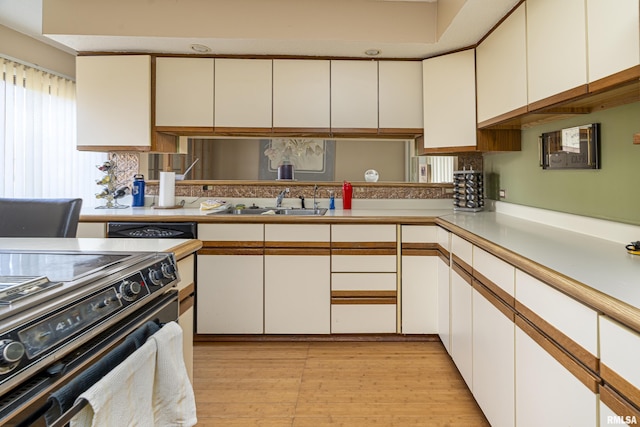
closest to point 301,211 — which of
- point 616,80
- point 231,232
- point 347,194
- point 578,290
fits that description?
point 347,194

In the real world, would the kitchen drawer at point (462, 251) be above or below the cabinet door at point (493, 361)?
above

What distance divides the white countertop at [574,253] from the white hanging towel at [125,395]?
110 cm

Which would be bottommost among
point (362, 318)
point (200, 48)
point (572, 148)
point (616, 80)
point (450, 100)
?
point (362, 318)

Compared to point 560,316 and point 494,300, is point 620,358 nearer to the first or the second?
point 560,316

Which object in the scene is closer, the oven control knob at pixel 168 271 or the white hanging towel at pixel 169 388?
the white hanging towel at pixel 169 388

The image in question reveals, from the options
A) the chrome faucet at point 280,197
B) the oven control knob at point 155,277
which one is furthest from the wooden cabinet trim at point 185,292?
the chrome faucet at point 280,197

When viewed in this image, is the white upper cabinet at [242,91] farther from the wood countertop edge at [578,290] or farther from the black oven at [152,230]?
the wood countertop edge at [578,290]

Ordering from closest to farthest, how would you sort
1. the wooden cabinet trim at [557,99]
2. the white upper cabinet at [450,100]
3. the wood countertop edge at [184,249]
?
the wood countertop edge at [184,249]
the wooden cabinet trim at [557,99]
the white upper cabinet at [450,100]

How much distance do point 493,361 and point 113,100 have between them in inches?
118

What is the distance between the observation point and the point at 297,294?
2.58 metres

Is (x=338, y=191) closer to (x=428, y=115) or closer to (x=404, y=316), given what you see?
(x=428, y=115)

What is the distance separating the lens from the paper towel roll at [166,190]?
9.77ft

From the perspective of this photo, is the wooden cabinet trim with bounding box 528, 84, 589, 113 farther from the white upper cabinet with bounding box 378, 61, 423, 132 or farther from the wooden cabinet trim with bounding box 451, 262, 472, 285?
the white upper cabinet with bounding box 378, 61, 423, 132

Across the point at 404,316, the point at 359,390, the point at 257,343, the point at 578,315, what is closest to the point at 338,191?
the point at 404,316
